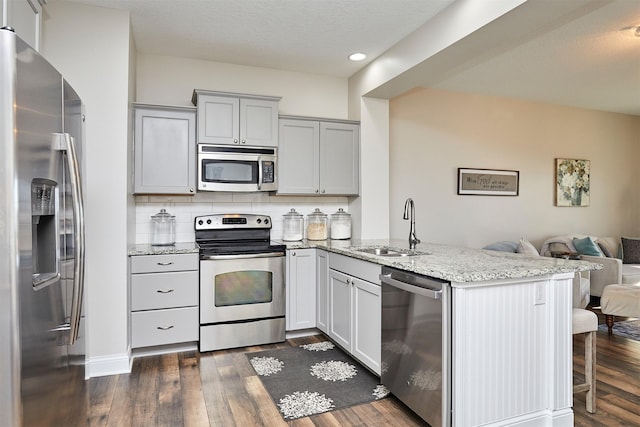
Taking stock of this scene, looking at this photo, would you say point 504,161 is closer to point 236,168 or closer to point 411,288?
point 236,168

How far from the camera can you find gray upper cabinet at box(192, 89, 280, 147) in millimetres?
3508

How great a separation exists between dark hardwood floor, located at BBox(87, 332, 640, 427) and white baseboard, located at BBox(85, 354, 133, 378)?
69mm

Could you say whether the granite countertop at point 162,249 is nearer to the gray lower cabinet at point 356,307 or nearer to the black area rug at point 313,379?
the black area rug at point 313,379

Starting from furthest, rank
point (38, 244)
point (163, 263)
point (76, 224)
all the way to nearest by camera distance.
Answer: point (163, 263)
point (76, 224)
point (38, 244)

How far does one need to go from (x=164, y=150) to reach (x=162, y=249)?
86cm

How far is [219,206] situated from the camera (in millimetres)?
3920

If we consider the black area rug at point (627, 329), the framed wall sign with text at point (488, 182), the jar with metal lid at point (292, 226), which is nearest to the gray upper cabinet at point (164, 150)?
the jar with metal lid at point (292, 226)

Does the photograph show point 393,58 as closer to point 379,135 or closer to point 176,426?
point 379,135

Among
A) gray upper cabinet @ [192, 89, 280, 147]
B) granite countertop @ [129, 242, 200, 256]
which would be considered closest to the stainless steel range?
granite countertop @ [129, 242, 200, 256]

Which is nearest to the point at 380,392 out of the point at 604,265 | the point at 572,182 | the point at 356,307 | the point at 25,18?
the point at 356,307

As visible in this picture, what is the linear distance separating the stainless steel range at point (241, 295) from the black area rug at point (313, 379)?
23cm

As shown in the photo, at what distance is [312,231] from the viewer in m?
4.05

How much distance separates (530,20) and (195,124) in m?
2.67

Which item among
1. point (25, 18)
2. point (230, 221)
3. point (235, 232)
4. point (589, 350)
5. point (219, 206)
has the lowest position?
point (589, 350)
